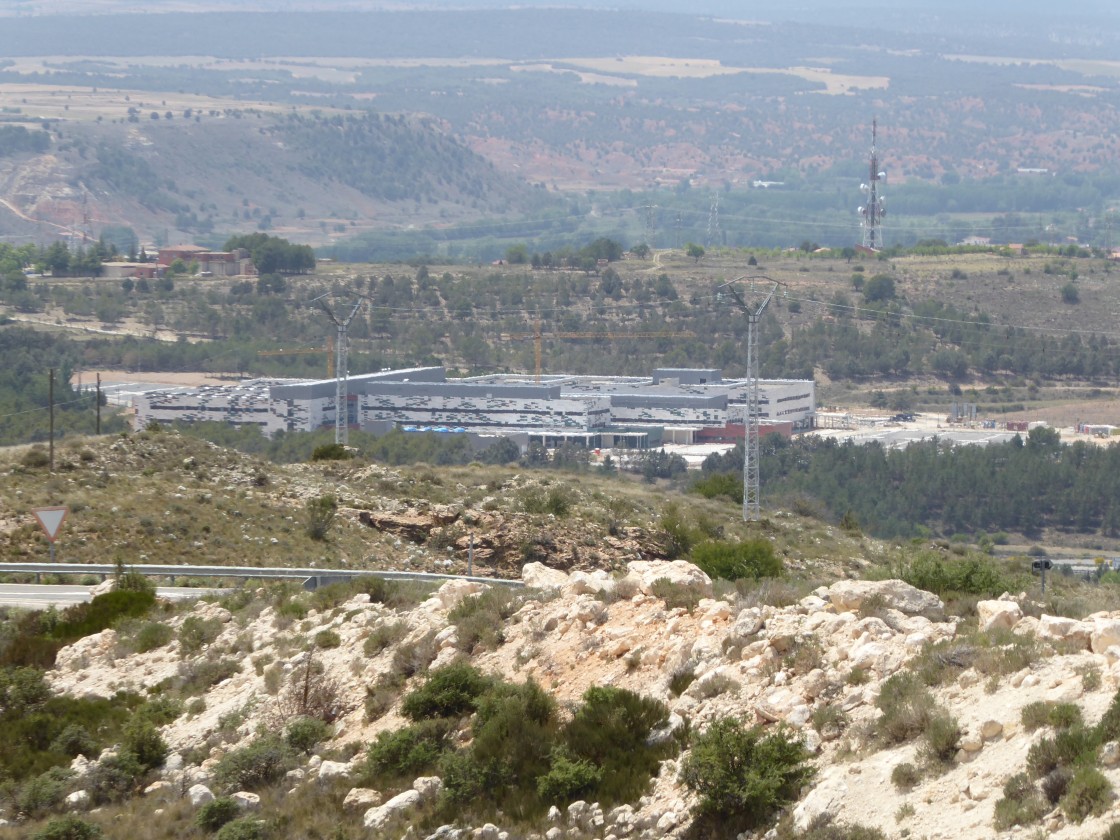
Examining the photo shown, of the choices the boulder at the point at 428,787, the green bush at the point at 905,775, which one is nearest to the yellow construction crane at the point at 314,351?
the boulder at the point at 428,787

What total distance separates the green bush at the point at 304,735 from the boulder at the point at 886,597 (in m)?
5.04

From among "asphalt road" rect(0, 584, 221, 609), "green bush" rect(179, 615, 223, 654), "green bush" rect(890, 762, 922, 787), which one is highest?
"green bush" rect(890, 762, 922, 787)

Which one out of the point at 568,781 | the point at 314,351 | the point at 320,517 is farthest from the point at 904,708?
the point at 314,351

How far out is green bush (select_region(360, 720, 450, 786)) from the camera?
54.6 ft

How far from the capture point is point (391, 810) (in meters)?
16.1

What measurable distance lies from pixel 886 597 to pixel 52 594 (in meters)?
13.2

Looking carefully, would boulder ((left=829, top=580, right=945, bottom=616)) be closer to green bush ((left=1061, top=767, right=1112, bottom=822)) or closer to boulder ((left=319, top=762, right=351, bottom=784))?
green bush ((left=1061, top=767, right=1112, bottom=822))

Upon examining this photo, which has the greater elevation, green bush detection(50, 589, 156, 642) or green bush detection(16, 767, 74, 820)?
green bush detection(50, 589, 156, 642)

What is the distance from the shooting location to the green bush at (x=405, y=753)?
1664 cm

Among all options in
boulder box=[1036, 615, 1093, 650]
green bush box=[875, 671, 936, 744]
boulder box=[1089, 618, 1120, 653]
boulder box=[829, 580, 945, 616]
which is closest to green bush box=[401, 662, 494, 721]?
boulder box=[829, 580, 945, 616]

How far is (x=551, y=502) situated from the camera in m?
37.0

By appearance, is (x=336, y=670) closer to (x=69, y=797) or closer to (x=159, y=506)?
(x=69, y=797)

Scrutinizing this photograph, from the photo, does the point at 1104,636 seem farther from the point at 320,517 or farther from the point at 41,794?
the point at 320,517

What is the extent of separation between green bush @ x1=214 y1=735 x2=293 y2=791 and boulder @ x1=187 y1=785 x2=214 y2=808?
0.22 m
